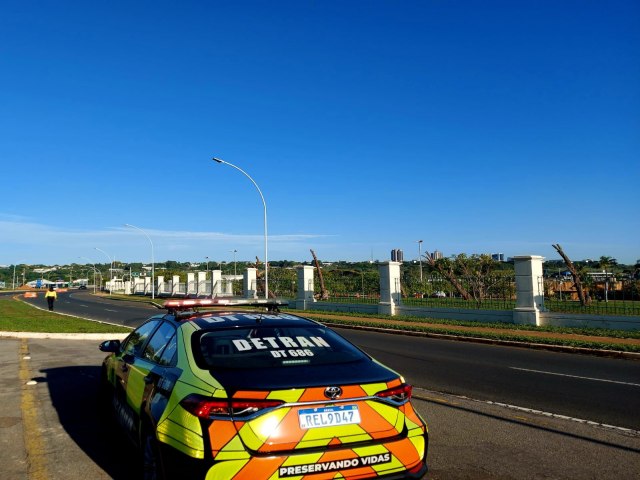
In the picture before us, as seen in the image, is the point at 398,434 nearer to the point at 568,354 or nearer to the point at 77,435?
the point at 77,435

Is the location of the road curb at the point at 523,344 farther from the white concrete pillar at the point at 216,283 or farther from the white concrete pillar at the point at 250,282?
the white concrete pillar at the point at 216,283

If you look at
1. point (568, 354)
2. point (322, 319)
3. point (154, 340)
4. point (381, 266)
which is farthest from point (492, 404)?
point (381, 266)

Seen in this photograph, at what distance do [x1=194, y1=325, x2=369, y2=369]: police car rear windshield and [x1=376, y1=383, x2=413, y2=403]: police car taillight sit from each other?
1.56 feet

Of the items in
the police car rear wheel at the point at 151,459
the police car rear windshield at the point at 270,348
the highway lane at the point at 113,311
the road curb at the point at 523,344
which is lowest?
the road curb at the point at 523,344

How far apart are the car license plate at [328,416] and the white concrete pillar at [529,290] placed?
57.5ft

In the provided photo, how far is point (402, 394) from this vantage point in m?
3.63

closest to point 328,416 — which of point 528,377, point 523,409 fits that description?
point 523,409

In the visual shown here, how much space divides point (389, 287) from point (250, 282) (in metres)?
14.2

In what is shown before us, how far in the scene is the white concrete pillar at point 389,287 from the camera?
25328 mm

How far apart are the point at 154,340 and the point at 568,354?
38.3 ft

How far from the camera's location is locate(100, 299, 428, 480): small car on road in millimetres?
3127

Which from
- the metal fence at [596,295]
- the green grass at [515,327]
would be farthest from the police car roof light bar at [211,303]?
the metal fence at [596,295]

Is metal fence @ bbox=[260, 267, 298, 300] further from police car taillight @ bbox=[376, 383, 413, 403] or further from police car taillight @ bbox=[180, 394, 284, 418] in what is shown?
police car taillight @ bbox=[180, 394, 284, 418]

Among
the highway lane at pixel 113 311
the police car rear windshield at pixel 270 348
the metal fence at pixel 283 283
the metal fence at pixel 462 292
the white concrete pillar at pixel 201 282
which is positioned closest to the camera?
the police car rear windshield at pixel 270 348
